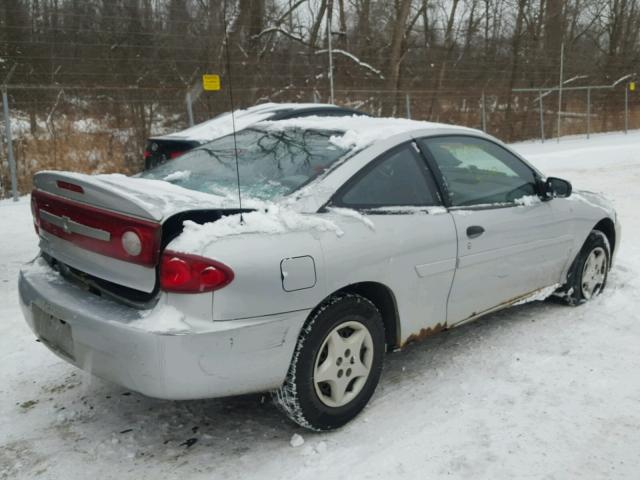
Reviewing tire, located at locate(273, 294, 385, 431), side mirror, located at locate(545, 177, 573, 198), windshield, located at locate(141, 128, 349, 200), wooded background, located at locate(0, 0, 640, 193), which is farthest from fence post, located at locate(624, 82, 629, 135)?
tire, located at locate(273, 294, 385, 431)

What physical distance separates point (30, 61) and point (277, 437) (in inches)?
419

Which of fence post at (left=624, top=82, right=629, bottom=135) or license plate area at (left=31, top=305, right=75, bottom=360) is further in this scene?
fence post at (left=624, top=82, right=629, bottom=135)

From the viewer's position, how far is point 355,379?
318 centimetres

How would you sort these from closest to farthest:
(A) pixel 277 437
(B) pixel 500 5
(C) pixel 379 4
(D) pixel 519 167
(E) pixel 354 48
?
(A) pixel 277 437 → (D) pixel 519 167 → (E) pixel 354 48 → (C) pixel 379 4 → (B) pixel 500 5

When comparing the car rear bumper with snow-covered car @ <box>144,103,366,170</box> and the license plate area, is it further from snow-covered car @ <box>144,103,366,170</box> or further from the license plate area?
snow-covered car @ <box>144,103,366,170</box>

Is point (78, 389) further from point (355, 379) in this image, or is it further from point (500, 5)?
point (500, 5)

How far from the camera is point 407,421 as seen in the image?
124 inches

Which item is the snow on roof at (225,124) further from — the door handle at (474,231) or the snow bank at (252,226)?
the snow bank at (252,226)

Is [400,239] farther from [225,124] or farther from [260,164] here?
[225,124]

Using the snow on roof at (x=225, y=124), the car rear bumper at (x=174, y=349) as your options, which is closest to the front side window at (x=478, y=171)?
the car rear bumper at (x=174, y=349)

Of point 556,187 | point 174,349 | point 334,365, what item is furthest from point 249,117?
point 174,349

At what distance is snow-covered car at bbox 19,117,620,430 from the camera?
8.56 ft

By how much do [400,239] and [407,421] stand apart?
35.6 inches

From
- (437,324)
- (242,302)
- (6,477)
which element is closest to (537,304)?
(437,324)
